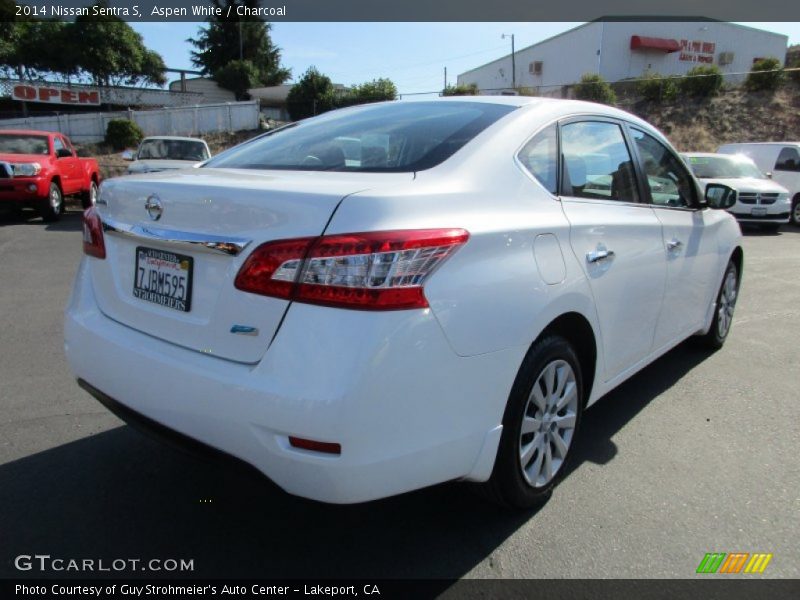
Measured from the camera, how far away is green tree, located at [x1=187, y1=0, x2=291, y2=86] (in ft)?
194

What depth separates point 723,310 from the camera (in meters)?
4.70

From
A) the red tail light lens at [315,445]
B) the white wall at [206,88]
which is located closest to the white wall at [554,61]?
the white wall at [206,88]

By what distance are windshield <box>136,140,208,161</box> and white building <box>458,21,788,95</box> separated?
108 ft

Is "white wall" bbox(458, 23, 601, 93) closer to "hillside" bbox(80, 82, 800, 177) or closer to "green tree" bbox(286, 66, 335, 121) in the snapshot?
"hillside" bbox(80, 82, 800, 177)

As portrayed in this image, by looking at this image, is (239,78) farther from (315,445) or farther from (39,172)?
(315,445)

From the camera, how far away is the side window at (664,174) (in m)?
3.50

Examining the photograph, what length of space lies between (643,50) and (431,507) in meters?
50.3

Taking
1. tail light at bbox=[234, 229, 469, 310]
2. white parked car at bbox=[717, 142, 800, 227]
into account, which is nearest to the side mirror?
tail light at bbox=[234, 229, 469, 310]

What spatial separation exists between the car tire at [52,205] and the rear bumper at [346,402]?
1162cm

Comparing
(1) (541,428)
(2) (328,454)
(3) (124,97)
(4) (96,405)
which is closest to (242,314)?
(2) (328,454)

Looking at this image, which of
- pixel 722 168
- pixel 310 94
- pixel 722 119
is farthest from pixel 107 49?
pixel 722 168

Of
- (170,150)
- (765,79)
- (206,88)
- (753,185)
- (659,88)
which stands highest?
(206,88)

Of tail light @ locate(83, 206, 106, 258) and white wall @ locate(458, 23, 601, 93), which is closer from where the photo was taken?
tail light @ locate(83, 206, 106, 258)

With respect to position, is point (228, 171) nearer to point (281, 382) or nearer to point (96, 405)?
point (281, 382)
